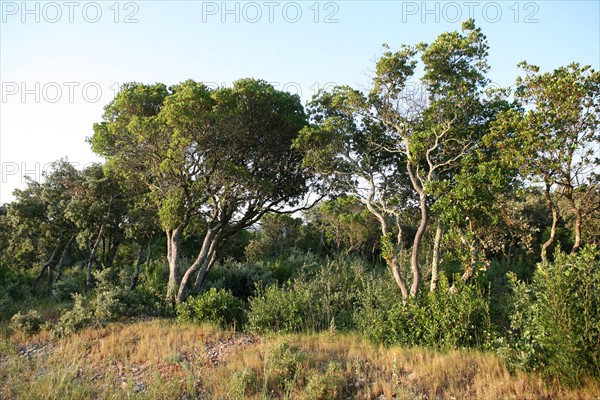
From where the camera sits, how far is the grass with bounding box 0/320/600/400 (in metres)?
6.03

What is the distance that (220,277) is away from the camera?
14930mm

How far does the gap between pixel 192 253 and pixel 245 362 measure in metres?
19.0

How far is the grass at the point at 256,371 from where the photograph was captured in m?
6.03

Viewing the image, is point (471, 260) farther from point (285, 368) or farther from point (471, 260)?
point (285, 368)

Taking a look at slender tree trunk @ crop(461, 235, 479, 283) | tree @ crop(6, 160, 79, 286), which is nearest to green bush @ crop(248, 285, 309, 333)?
slender tree trunk @ crop(461, 235, 479, 283)

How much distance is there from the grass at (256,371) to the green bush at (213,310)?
1.15 metres

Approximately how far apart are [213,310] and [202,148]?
15.4 ft

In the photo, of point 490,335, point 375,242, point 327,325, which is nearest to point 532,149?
point 490,335

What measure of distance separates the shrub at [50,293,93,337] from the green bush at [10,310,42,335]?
1.70 feet

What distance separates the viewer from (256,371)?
6836 millimetres

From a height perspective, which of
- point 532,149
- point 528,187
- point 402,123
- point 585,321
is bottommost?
point 585,321

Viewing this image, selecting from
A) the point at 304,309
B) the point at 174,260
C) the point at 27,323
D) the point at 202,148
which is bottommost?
the point at 27,323

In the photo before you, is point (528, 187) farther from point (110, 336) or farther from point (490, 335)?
point (110, 336)

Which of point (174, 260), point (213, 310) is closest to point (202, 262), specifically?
point (174, 260)
